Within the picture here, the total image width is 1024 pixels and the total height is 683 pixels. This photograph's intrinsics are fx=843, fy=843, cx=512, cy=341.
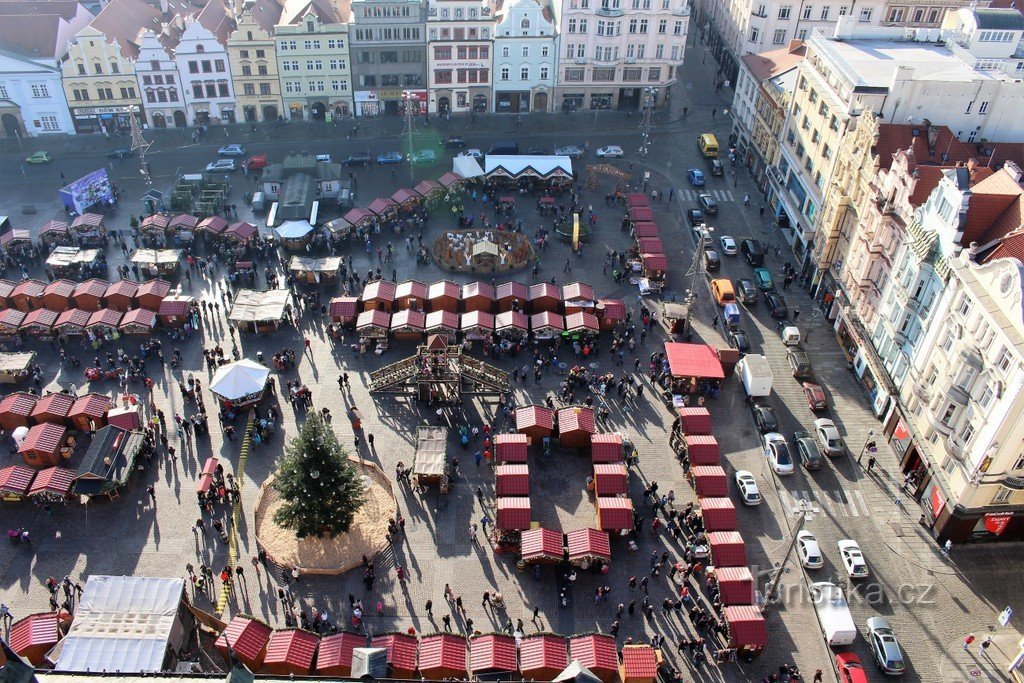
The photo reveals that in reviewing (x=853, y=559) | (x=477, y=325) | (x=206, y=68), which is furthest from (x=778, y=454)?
(x=206, y=68)

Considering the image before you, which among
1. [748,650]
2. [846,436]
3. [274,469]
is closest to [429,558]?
[274,469]

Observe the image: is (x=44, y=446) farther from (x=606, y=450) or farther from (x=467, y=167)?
(x=467, y=167)

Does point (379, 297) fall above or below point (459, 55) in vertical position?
below

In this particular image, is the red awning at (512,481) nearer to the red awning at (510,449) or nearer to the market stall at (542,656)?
the red awning at (510,449)

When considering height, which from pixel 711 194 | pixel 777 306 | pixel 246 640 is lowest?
pixel 246 640

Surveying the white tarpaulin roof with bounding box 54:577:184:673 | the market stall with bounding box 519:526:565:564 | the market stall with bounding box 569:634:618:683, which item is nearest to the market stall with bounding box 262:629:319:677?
the white tarpaulin roof with bounding box 54:577:184:673

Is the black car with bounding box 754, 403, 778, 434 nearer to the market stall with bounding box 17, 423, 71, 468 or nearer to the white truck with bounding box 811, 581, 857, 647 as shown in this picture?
the white truck with bounding box 811, 581, 857, 647

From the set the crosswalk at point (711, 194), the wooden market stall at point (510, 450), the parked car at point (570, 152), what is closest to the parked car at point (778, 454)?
the wooden market stall at point (510, 450)
